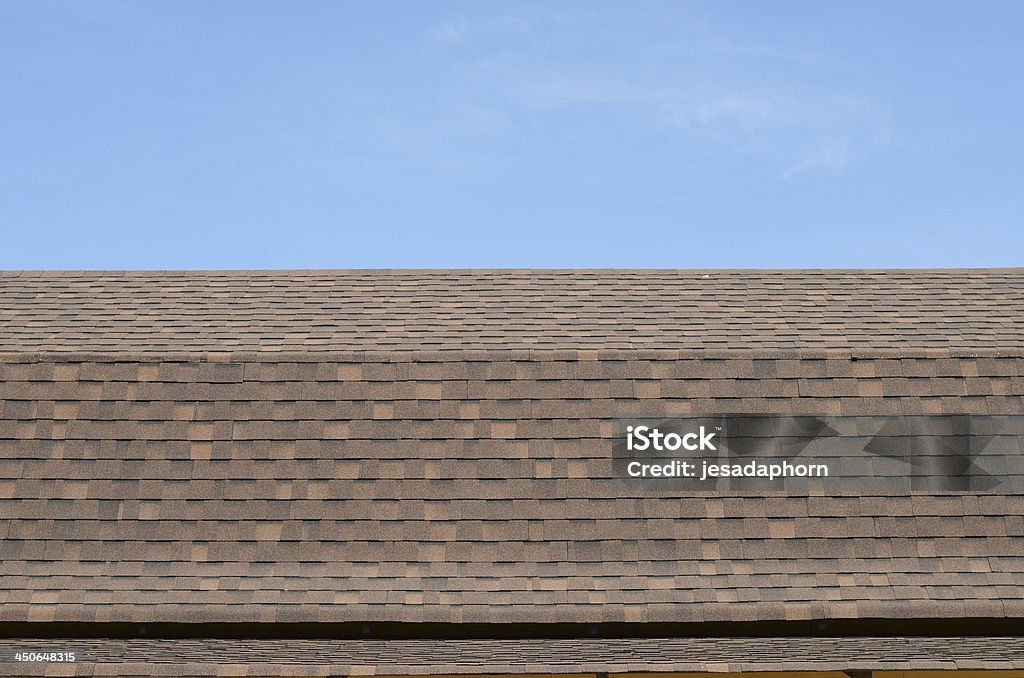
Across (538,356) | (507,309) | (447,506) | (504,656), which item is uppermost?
(507,309)

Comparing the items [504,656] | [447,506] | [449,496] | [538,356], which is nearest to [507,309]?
[538,356]

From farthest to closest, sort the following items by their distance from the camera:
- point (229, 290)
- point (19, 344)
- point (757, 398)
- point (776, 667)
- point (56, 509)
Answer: point (229, 290), point (19, 344), point (757, 398), point (56, 509), point (776, 667)

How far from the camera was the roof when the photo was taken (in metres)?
10.4

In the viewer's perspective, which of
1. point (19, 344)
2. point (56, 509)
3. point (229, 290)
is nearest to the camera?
point (56, 509)

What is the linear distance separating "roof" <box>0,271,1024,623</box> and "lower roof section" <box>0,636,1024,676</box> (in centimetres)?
24

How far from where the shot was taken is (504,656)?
9.78m

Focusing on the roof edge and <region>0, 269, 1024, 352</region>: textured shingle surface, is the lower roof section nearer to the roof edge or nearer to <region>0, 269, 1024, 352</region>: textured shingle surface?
the roof edge

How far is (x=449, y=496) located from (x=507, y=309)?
12.5 feet

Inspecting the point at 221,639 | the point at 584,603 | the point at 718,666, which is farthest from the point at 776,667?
the point at 221,639

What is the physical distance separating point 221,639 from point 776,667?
482 cm

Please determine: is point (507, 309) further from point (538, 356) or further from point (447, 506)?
point (447, 506)

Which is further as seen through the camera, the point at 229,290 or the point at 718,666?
the point at 229,290

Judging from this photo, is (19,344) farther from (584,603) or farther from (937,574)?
(937,574)

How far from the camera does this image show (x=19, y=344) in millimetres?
13102
